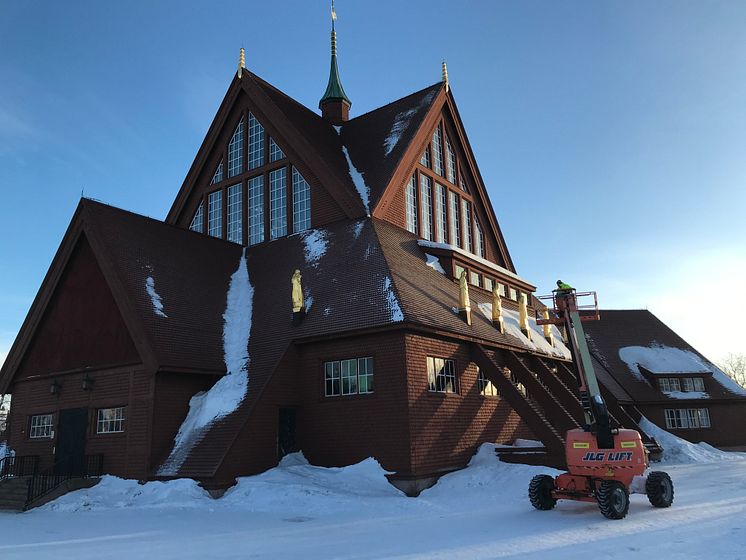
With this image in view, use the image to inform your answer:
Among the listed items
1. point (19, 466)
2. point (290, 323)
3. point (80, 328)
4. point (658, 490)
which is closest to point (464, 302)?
point (290, 323)

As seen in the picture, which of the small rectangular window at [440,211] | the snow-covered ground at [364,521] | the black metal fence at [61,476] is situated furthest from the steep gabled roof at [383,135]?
the black metal fence at [61,476]

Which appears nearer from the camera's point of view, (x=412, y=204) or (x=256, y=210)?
(x=412, y=204)

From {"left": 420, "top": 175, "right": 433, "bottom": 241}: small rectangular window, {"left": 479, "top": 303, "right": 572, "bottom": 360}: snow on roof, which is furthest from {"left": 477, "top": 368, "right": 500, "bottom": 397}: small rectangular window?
{"left": 420, "top": 175, "right": 433, "bottom": 241}: small rectangular window

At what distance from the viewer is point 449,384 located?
20562mm

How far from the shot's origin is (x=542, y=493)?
44.3ft

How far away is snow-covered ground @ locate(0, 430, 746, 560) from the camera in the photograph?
9.92 m

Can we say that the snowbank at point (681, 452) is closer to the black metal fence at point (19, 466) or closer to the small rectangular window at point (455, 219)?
the small rectangular window at point (455, 219)

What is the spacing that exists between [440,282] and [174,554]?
15.5m

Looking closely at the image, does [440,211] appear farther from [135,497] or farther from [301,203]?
[135,497]

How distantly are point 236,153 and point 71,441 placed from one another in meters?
14.9

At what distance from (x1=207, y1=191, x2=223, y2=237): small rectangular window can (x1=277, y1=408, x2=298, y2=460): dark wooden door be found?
1217 centimetres

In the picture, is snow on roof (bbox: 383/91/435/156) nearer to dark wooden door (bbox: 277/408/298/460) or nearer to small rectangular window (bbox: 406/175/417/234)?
small rectangular window (bbox: 406/175/417/234)

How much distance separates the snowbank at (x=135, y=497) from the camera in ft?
53.1

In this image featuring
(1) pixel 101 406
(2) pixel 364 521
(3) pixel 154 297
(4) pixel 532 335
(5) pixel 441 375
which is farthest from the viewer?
(4) pixel 532 335
